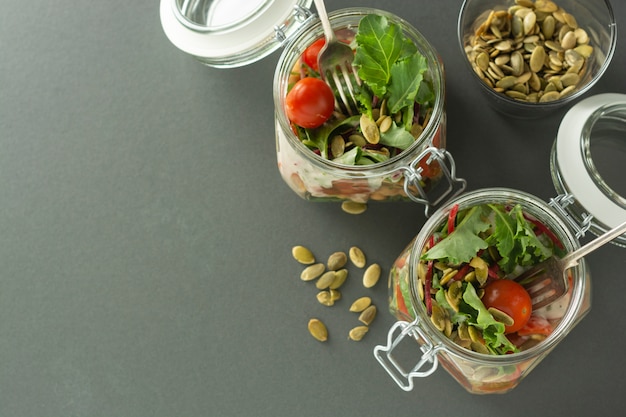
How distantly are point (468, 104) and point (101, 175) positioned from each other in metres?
0.55

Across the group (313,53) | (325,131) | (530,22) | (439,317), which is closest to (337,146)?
(325,131)

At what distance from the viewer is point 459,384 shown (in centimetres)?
91

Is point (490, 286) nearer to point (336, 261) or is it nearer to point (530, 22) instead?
point (336, 261)

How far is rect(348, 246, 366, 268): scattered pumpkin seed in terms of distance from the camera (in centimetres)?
94

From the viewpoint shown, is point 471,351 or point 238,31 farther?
point 238,31

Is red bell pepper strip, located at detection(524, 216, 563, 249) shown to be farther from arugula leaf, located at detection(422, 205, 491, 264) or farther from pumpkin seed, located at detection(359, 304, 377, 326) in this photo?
pumpkin seed, located at detection(359, 304, 377, 326)

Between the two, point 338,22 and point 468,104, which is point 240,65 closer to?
point 338,22

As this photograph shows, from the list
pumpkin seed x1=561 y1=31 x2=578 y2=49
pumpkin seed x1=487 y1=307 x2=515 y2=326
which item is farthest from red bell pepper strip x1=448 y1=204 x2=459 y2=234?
pumpkin seed x1=561 y1=31 x2=578 y2=49

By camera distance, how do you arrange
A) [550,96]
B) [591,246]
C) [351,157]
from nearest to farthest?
[591,246]
[351,157]
[550,96]

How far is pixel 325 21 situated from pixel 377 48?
2.7 inches

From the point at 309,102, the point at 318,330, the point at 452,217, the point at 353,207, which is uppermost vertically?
the point at 309,102

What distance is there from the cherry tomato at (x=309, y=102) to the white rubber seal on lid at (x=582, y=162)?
323 mm

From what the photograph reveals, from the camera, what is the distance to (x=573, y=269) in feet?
2.48

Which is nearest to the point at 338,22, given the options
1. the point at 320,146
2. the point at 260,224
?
the point at 320,146
